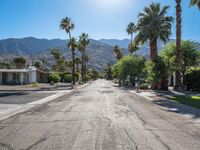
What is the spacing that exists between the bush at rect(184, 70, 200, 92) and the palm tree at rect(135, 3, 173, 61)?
5.60m

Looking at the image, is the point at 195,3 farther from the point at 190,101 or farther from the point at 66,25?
the point at 66,25

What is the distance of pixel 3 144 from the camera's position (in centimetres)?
891

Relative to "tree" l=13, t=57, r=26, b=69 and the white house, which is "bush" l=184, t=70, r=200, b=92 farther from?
"tree" l=13, t=57, r=26, b=69

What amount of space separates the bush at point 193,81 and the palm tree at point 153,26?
220 inches

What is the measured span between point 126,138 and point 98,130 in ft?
5.59

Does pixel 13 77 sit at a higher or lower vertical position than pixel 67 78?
higher

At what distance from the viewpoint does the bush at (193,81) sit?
134ft

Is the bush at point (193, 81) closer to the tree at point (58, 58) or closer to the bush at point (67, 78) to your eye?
the bush at point (67, 78)

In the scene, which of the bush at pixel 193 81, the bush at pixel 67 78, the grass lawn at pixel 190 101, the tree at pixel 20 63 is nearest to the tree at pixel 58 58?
the tree at pixel 20 63

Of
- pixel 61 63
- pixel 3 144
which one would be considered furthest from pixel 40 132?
pixel 61 63

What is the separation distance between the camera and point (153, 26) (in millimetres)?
46125

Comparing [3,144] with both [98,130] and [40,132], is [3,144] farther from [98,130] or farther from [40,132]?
[98,130]

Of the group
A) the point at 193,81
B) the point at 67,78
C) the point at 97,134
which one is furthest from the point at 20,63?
the point at 97,134

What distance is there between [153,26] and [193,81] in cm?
1036
